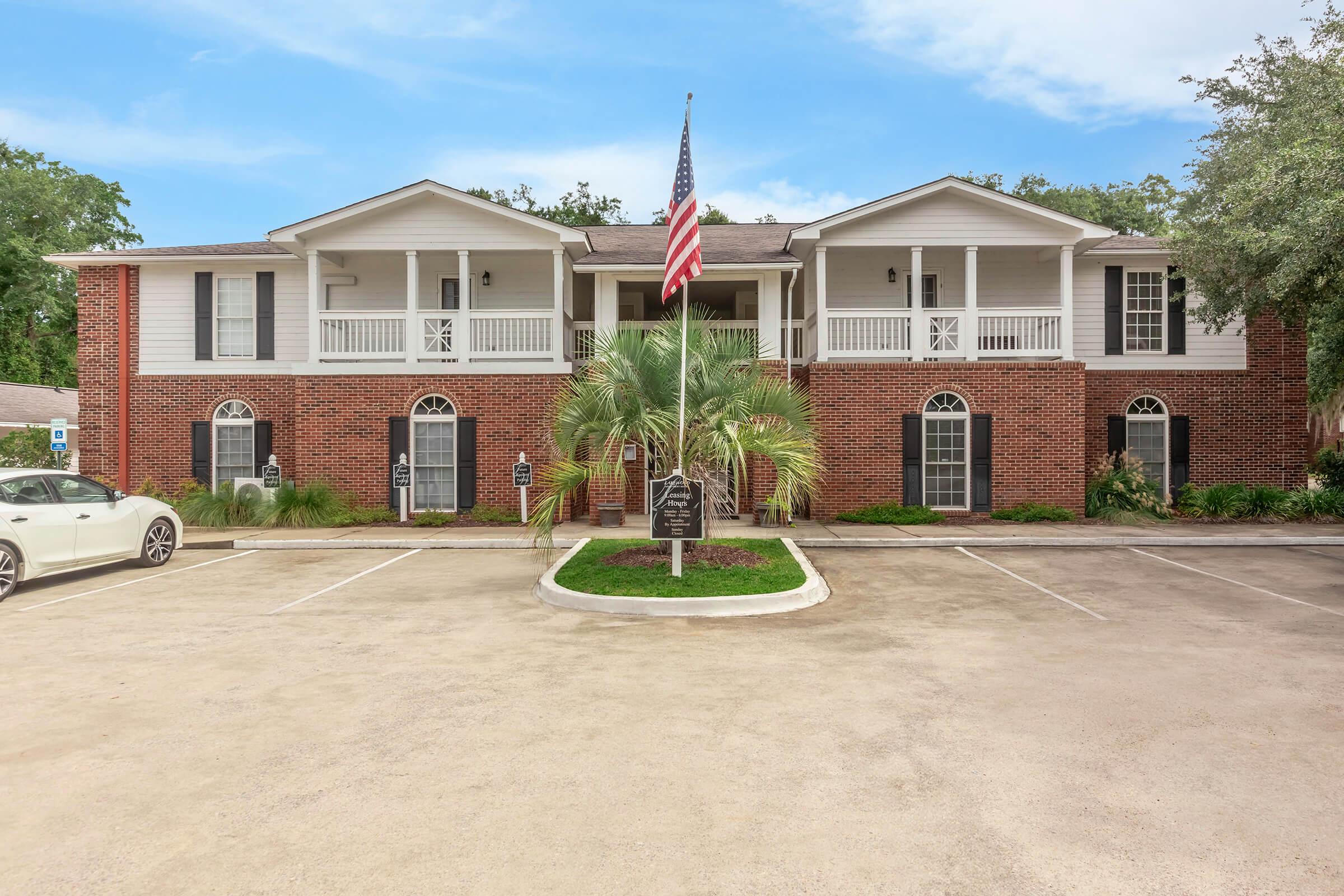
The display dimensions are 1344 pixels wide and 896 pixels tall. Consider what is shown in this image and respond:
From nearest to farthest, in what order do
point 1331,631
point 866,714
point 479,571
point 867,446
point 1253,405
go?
point 866,714
point 1331,631
point 479,571
point 867,446
point 1253,405

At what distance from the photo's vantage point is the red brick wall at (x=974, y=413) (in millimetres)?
16594

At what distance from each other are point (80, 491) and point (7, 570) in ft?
4.91

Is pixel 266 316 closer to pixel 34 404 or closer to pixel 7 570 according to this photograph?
pixel 7 570

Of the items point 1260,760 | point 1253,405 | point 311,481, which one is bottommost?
point 1260,760

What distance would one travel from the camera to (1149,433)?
59.8 ft

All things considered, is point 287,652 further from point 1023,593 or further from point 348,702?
point 1023,593

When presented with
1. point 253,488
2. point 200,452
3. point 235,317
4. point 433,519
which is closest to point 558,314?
point 433,519

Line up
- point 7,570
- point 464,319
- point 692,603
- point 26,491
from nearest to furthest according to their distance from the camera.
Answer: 1. point 692,603
2. point 7,570
3. point 26,491
4. point 464,319

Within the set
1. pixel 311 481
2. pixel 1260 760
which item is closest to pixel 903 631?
pixel 1260 760

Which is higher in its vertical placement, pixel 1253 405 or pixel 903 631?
pixel 1253 405

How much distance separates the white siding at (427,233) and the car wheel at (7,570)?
932cm

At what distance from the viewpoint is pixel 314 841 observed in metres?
3.74

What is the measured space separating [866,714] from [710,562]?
4.94 m

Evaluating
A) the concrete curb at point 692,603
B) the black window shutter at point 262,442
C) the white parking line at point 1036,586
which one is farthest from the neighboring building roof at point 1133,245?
the black window shutter at point 262,442
